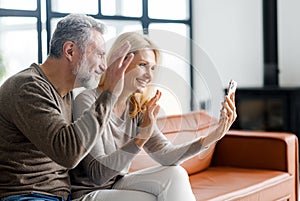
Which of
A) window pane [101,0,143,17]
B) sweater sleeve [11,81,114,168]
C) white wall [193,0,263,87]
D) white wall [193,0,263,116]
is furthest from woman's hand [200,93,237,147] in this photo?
white wall [193,0,263,87]

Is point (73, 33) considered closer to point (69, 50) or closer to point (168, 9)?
point (69, 50)

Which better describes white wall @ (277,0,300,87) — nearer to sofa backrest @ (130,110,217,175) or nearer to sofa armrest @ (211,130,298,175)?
sofa armrest @ (211,130,298,175)

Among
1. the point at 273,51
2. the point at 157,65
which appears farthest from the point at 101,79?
the point at 273,51

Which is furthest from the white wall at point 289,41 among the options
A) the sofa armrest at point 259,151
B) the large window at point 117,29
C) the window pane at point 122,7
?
the sofa armrest at point 259,151

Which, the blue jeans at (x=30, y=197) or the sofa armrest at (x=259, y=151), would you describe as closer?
the blue jeans at (x=30, y=197)

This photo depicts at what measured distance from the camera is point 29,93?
6.47ft

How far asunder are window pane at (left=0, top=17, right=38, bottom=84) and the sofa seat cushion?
148 cm

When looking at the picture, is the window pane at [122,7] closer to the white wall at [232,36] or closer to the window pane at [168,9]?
the window pane at [168,9]

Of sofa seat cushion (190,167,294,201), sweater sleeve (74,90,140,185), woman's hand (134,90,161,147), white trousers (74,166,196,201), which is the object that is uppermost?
woman's hand (134,90,161,147)

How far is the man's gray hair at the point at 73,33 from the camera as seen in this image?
6.86 ft

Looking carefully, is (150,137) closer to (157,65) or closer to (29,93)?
(157,65)

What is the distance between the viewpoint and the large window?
7.38ft

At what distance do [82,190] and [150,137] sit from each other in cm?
35

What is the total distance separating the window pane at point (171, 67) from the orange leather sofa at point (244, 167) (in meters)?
0.46
